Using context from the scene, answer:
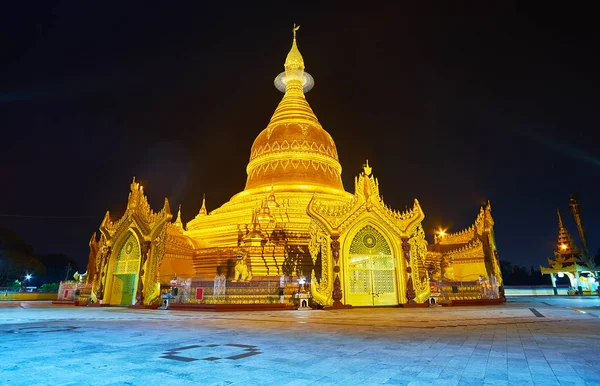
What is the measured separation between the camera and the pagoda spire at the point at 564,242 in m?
35.1

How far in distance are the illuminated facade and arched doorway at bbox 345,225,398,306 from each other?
5 cm

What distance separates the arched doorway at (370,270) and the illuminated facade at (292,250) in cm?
5

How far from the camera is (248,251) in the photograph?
18.2 meters

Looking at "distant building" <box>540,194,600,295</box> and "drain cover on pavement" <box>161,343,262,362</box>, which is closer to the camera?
"drain cover on pavement" <box>161,343,262,362</box>

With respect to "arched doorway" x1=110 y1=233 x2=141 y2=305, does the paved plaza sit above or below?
below

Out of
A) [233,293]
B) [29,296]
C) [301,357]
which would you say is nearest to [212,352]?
[301,357]

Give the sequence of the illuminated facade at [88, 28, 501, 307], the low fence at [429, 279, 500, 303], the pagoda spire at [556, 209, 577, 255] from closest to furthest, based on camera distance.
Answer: the illuminated facade at [88, 28, 501, 307], the low fence at [429, 279, 500, 303], the pagoda spire at [556, 209, 577, 255]

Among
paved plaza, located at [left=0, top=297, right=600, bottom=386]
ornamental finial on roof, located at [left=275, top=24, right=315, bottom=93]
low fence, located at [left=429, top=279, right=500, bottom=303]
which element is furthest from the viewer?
ornamental finial on roof, located at [left=275, top=24, right=315, bottom=93]

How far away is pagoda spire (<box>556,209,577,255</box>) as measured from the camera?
3506 centimetres

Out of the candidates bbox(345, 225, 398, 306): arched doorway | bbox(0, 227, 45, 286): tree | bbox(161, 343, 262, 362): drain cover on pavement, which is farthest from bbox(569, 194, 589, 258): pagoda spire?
bbox(0, 227, 45, 286): tree

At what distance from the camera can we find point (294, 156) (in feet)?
88.2

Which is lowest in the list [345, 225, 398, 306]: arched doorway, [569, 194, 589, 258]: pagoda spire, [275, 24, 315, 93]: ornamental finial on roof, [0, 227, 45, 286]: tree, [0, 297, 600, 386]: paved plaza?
[0, 297, 600, 386]: paved plaza

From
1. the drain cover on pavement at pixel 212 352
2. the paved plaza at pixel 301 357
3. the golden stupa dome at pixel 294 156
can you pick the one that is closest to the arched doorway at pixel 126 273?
the golden stupa dome at pixel 294 156

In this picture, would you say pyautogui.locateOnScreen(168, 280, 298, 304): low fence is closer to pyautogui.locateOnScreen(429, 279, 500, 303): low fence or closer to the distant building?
pyautogui.locateOnScreen(429, 279, 500, 303): low fence
